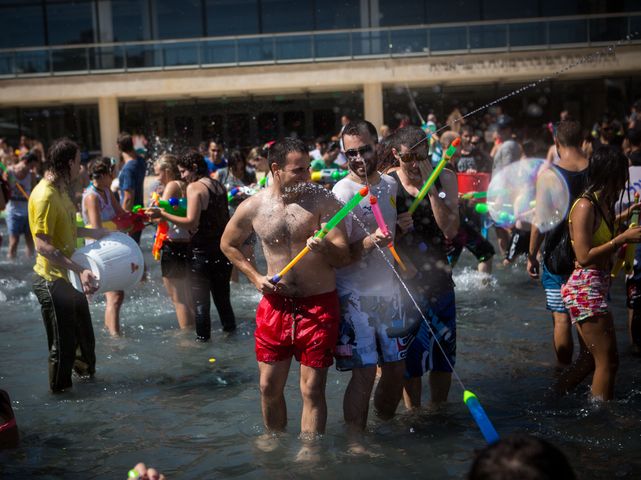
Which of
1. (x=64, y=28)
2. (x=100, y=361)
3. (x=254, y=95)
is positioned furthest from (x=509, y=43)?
(x=100, y=361)

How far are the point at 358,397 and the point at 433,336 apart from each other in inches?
26.5

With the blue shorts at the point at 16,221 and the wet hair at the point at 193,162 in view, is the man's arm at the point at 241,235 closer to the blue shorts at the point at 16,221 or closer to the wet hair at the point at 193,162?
the wet hair at the point at 193,162

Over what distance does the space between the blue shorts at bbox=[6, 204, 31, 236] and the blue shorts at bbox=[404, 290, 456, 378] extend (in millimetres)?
9323

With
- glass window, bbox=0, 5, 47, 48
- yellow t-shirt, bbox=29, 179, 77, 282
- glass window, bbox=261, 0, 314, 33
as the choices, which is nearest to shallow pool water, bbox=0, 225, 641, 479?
yellow t-shirt, bbox=29, 179, 77, 282

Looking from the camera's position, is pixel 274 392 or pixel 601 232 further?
pixel 601 232

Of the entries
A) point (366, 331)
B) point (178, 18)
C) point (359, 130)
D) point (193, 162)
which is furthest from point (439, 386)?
point (178, 18)

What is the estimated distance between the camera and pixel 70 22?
92.9ft

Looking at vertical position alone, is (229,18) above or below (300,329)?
above

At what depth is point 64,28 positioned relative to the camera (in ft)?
93.0

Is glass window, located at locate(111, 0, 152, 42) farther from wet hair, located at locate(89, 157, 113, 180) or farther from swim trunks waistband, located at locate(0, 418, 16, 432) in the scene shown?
swim trunks waistband, located at locate(0, 418, 16, 432)

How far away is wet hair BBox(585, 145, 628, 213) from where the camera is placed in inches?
190

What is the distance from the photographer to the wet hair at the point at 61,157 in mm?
5613

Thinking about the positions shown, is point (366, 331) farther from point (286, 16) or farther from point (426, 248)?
point (286, 16)

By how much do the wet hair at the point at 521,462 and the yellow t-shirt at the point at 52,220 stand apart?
13.4 feet
